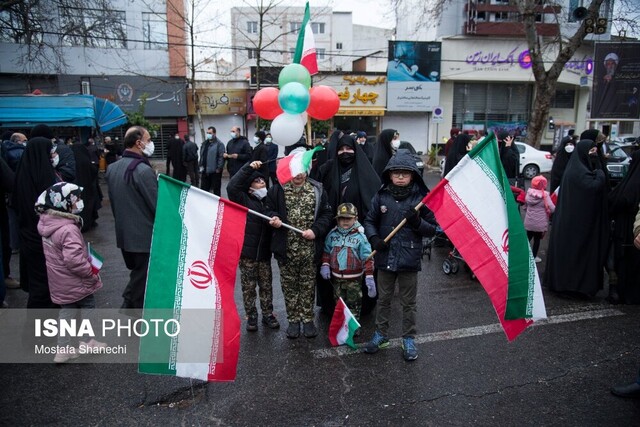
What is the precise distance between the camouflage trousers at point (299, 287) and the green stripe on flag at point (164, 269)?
4.29 feet

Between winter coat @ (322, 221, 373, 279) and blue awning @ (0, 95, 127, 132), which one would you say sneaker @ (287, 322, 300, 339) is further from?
blue awning @ (0, 95, 127, 132)

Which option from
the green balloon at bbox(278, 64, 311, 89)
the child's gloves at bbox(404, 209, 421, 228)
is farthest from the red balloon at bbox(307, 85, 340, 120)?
the child's gloves at bbox(404, 209, 421, 228)

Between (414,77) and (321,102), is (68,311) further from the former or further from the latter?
(414,77)

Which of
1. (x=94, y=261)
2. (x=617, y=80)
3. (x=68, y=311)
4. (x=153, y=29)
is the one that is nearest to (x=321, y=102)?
(x=94, y=261)

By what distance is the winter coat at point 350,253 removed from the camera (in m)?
4.45

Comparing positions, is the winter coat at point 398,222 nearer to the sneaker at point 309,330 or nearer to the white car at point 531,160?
the sneaker at point 309,330

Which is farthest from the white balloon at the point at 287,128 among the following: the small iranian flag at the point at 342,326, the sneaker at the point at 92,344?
the sneaker at the point at 92,344

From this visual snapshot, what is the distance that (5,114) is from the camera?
14.7m

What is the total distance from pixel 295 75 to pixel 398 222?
1801mm

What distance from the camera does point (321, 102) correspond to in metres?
4.75

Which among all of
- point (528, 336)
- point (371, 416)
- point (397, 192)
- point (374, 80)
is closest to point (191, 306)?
point (371, 416)

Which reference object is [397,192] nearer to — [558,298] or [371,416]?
[371,416]

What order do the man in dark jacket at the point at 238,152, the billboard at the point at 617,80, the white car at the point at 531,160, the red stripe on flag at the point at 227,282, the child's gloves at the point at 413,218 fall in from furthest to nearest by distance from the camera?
the white car at the point at 531,160 < the billboard at the point at 617,80 < the man in dark jacket at the point at 238,152 < the child's gloves at the point at 413,218 < the red stripe on flag at the point at 227,282

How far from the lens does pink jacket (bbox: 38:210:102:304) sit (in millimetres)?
3939
